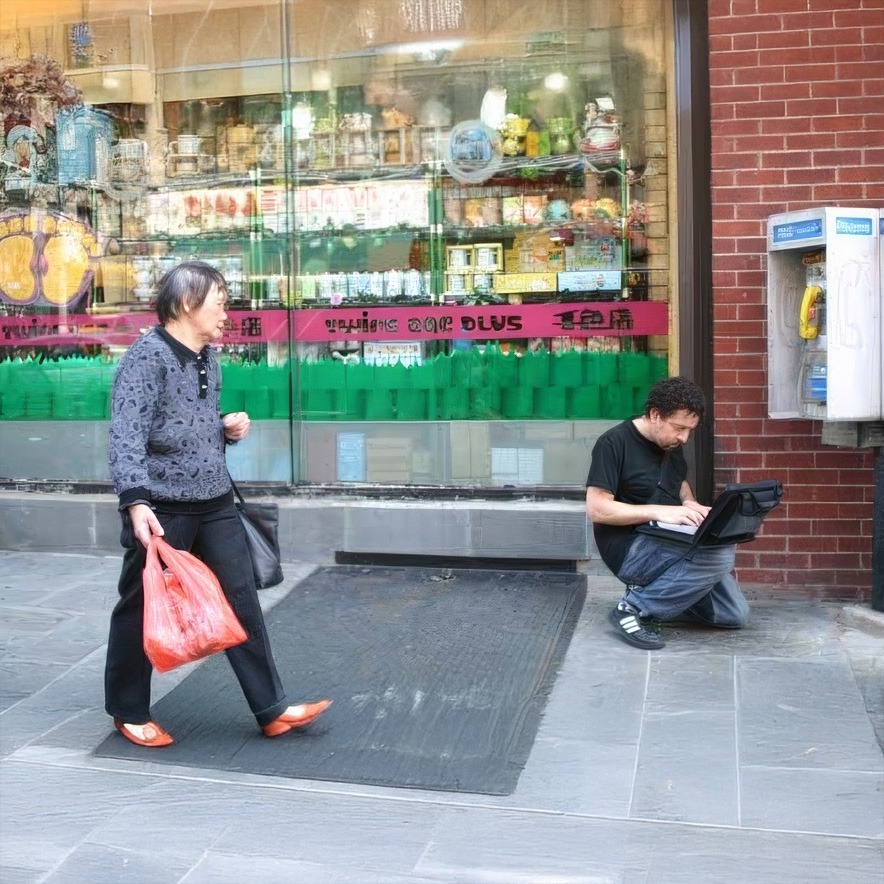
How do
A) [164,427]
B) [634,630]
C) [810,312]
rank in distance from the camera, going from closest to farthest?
[164,427]
[634,630]
[810,312]

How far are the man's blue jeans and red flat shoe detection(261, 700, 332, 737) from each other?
1699 millimetres

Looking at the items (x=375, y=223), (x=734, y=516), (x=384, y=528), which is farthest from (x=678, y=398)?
(x=375, y=223)

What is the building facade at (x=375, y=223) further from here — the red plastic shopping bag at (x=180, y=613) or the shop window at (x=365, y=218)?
the red plastic shopping bag at (x=180, y=613)

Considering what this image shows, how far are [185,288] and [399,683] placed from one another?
1.90 meters

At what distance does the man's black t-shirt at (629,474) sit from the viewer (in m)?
5.52

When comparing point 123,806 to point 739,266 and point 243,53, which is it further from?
point 243,53

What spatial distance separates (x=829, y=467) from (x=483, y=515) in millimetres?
1905

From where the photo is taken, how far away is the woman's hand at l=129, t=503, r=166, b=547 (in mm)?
4066

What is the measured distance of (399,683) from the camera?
511cm

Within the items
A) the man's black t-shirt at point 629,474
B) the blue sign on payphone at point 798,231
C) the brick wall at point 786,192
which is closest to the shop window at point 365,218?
the brick wall at point 786,192

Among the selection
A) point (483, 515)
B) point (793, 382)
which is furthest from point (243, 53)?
point (793, 382)

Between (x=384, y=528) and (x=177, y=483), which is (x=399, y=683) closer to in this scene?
(x=177, y=483)

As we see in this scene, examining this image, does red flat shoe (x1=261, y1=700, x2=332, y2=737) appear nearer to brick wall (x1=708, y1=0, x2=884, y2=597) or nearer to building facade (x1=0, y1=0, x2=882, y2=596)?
building facade (x1=0, y1=0, x2=882, y2=596)

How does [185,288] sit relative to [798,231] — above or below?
below
